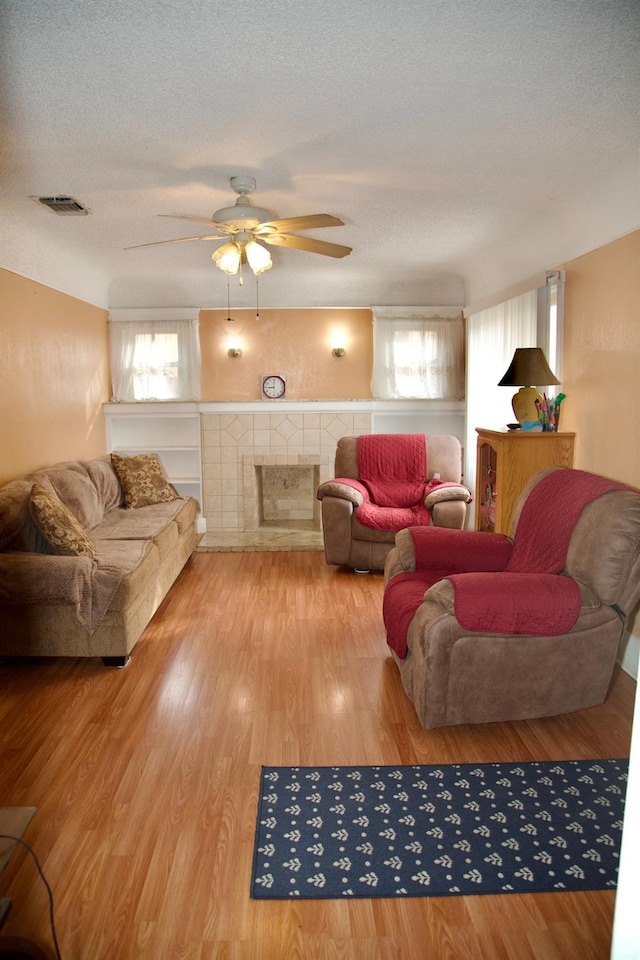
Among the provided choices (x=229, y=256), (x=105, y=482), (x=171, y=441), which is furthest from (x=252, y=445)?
(x=229, y=256)

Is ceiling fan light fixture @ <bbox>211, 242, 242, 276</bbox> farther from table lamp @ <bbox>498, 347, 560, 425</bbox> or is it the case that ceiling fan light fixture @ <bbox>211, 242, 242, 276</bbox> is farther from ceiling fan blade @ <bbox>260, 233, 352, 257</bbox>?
table lamp @ <bbox>498, 347, 560, 425</bbox>

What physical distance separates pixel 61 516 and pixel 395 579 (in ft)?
5.88

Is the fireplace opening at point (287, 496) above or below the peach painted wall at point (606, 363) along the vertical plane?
below

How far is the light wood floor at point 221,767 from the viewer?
1.71 meters

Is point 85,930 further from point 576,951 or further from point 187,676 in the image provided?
point 187,676

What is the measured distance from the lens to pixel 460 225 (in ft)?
14.7

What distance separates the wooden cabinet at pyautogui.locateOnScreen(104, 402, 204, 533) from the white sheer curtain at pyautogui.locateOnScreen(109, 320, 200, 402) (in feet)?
0.68

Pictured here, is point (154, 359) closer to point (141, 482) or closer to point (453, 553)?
point (141, 482)

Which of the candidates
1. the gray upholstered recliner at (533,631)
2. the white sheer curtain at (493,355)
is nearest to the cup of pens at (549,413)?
the white sheer curtain at (493,355)

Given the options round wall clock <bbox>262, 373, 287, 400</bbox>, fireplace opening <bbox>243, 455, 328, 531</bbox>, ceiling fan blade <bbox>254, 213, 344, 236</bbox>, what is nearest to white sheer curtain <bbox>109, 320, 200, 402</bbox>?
round wall clock <bbox>262, 373, 287, 400</bbox>

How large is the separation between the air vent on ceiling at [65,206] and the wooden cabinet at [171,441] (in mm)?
2597

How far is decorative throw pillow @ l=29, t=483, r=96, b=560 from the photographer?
3.39 metres

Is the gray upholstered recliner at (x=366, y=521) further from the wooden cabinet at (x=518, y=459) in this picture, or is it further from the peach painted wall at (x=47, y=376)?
the peach painted wall at (x=47, y=376)

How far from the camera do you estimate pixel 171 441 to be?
22.0ft
